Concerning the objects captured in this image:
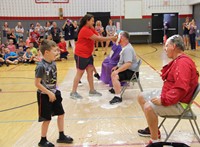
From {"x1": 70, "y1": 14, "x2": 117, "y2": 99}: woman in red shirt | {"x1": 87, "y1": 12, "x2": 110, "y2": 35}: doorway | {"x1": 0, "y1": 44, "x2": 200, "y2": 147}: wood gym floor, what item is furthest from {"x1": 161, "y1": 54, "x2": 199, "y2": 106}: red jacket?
{"x1": 87, "y1": 12, "x2": 110, "y2": 35}: doorway

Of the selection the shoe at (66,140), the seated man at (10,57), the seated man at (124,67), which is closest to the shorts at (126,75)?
the seated man at (124,67)

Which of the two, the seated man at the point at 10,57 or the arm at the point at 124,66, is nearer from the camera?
the arm at the point at 124,66

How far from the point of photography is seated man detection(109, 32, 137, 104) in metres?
5.26

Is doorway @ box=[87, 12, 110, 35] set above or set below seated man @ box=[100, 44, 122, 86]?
above

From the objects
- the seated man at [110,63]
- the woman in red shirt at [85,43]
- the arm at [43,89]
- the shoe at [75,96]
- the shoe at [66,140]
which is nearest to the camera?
the arm at [43,89]

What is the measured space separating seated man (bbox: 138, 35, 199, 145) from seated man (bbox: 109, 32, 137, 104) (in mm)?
2073

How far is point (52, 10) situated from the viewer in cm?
1894

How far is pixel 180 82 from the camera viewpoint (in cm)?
286

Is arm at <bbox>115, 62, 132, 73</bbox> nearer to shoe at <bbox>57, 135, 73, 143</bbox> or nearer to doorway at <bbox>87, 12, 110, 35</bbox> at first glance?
shoe at <bbox>57, 135, 73, 143</bbox>

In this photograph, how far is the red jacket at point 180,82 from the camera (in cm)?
287

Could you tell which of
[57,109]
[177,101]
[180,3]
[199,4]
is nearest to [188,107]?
[177,101]

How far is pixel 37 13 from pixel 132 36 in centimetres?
663

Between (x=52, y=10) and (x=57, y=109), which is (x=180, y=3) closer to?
(x=52, y=10)

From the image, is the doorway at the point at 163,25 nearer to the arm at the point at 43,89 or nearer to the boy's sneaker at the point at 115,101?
the boy's sneaker at the point at 115,101
